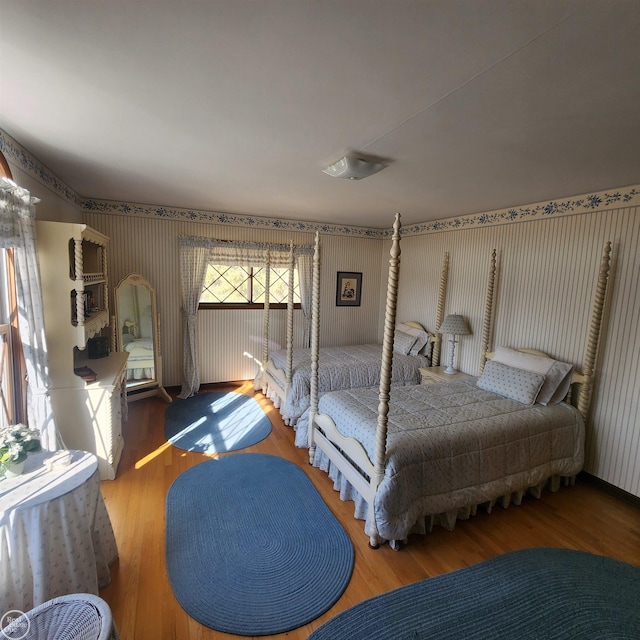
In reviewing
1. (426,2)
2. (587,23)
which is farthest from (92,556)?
(587,23)

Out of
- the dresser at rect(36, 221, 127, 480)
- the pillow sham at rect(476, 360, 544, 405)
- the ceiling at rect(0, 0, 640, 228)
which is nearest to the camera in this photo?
the ceiling at rect(0, 0, 640, 228)

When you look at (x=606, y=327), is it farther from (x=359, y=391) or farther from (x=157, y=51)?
(x=157, y=51)

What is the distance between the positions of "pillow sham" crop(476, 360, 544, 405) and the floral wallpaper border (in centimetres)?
143

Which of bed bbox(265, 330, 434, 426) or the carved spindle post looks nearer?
the carved spindle post

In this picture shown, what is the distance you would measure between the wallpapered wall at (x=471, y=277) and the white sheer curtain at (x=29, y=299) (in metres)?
0.40

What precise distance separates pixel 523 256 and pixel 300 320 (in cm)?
288

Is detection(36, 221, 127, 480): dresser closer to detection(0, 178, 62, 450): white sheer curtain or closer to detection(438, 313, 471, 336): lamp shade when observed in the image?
detection(0, 178, 62, 450): white sheer curtain

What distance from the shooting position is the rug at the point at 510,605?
1.61 m

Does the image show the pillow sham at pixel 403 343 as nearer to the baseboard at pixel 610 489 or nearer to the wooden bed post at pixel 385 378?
the baseboard at pixel 610 489

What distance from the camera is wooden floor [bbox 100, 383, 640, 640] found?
167cm

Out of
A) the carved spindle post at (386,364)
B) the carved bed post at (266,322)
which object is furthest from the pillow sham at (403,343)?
the carved spindle post at (386,364)

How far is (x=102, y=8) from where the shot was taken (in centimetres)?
100

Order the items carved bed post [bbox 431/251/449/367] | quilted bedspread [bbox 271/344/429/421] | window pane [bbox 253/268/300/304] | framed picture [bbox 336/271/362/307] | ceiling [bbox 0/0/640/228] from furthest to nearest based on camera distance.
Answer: framed picture [bbox 336/271/362/307], window pane [bbox 253/268/300/304], carved bed post [bbox 431/251/449/367], quilted bedspread [bbox 271/344/429/421], ceiling [bbox 0/0/640/228]

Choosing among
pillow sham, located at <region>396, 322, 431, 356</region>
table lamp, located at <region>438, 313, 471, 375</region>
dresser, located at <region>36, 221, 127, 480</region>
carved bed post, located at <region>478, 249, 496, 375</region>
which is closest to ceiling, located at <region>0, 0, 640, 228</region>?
dresser, located at <region>36, 221, 127, 480</region>
